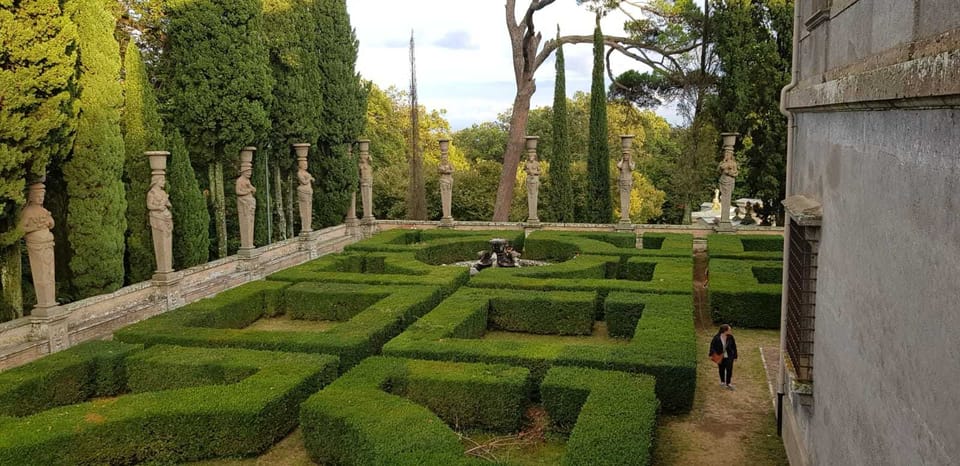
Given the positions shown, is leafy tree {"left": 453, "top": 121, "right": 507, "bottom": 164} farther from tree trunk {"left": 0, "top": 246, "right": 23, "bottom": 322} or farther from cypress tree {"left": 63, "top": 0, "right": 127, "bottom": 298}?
tree trunk {"left": 0, "top": 246, "right": 23, "bottom": 322}

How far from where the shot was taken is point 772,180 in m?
22.6

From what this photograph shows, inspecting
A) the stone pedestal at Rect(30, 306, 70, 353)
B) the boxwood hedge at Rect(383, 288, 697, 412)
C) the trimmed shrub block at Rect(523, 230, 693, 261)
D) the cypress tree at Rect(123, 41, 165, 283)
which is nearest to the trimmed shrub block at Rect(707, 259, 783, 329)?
the boxwood hedge at Rect(383, 288, 697, 412)

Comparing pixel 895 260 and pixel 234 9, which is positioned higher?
pixel 234 9

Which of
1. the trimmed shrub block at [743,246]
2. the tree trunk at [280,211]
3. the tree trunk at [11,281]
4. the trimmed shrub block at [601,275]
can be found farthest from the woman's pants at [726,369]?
the tree trunk at [280,211]

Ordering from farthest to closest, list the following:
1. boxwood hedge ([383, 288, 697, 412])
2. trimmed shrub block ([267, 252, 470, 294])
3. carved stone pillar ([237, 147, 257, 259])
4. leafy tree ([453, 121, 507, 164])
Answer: leafy tree ([453, 121, 507, 164]) → carved stone pillar ([237, 147, 257, 259]) → trimmed shrub block ([267, 252, 470, 294]) → boxwood hedge ([383, 288, 697, 412])

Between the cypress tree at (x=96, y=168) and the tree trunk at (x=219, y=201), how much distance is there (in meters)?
4.77

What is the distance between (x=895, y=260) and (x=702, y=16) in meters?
24.7

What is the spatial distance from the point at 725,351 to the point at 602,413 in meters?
3.47

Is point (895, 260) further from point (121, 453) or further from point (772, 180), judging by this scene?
point (772, 180)

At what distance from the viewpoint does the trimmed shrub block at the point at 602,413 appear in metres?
6.90

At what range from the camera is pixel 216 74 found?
18.3 meters

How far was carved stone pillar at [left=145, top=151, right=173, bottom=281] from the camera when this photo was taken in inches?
552

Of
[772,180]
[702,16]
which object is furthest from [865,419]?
[702,16]

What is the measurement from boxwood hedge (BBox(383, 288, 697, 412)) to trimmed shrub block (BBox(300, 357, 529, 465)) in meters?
0.47
